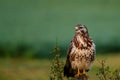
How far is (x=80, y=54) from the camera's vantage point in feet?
49.6

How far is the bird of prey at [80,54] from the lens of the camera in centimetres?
1508

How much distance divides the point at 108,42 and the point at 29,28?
6.78ft

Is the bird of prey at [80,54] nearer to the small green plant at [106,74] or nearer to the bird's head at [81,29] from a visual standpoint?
the bird's head at [81,29]

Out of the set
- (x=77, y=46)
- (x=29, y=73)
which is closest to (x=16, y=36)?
(x=29, y=73)

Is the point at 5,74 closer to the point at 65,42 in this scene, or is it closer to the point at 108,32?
the point at 65,42

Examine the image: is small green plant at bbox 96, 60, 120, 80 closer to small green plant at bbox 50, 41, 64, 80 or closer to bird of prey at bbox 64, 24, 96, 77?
small green plant at bbox 50, 41, 64, 80

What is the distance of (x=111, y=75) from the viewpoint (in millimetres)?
13703

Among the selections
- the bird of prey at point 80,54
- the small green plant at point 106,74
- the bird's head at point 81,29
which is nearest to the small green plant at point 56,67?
the small green plant at point 106,74

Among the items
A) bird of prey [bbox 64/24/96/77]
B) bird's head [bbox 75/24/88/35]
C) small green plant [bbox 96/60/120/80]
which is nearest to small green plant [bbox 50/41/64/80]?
small green plant [bbox 96/60/120/80]

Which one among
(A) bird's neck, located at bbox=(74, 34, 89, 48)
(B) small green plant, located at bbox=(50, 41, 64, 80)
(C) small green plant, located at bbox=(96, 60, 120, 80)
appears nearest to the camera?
(C) small green plant, located at bbox=(96, 60, 120, 80)

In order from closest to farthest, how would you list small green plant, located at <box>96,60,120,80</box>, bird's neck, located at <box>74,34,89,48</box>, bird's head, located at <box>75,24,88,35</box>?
small green plant, located at <box>96,60,120,80</box> < bird's head, located at <box>75,24,88,35</box> < bird's neck, located at <box>74,34,89,48</box>

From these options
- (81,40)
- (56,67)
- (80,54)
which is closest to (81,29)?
(81,40)

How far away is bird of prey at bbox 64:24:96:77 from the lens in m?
15.1

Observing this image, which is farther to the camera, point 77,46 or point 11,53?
point 11,53
